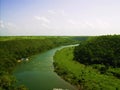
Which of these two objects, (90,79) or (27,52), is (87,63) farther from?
(27,52)

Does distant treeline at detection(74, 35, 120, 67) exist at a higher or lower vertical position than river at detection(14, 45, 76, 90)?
higher

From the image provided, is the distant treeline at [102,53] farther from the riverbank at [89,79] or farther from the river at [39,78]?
the river at [39,78]

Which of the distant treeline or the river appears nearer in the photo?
the river

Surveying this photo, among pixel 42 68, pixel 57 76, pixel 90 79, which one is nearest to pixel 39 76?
pixel 57 76

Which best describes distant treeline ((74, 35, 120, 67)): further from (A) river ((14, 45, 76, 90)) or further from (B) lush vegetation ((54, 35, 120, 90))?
(A) river ((14, 45, 76, 90))

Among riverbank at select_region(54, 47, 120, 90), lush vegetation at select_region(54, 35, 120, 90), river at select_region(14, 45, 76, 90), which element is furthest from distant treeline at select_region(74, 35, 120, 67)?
river at select_region(14, 45, 76, 90)

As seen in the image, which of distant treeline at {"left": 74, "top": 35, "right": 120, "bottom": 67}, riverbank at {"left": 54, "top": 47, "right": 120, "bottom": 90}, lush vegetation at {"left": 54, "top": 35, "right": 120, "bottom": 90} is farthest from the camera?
distant treeline at {"left": 74, "top": 35, "right": 120, "bottom": 67}

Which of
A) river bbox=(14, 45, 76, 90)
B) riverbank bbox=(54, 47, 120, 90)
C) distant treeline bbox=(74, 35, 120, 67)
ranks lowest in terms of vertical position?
river bbox=(14, 45, 76, 90)

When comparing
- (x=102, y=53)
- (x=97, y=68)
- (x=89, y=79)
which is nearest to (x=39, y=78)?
(x=89, y=79)

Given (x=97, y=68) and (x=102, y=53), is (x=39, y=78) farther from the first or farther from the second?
(x=102, y=53)
